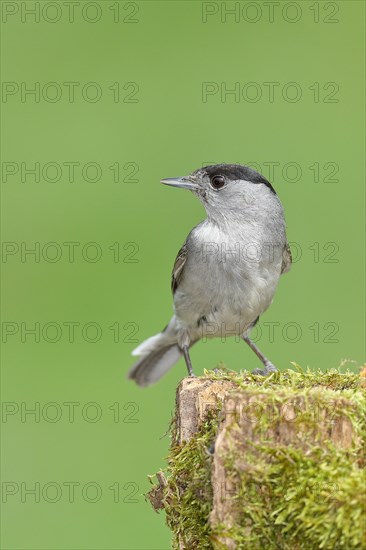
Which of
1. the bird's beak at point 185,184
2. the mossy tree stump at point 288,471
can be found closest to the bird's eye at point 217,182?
the bird's beak at point 185,184

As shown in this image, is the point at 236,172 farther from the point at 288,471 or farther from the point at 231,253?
→ the point at 288,471

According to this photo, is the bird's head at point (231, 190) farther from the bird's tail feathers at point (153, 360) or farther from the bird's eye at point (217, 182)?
the bird's tail feathers at point (153, 360)

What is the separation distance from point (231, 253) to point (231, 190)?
0.52 meters

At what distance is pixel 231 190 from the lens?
7605 millimetres

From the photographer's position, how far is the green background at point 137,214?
30.5 feet

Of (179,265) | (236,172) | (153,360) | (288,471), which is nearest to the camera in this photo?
(288,471)

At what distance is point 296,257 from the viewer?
36.4 ft

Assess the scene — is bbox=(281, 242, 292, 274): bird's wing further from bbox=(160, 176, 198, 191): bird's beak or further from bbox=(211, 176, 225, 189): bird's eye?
bbox=(160, 176, 198, 191): bird's beak

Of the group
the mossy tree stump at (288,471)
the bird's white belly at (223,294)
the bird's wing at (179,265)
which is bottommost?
the mossy tree stump at (288,471)

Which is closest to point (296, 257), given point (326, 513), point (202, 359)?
point (202, 359)

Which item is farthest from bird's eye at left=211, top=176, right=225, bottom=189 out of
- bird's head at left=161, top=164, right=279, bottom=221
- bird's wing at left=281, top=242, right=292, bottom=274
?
bird's wing at left=281, top=242, right=292, bottom=274

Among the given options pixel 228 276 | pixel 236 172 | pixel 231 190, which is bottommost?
pixel 228 276

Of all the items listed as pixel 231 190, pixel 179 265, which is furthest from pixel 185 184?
pixel 179 265

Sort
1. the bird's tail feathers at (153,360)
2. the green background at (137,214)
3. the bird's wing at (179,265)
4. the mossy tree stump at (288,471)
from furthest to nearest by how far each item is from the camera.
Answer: the green background at (137,214)
the bird's tail feathers at (153,360)
the bird's wing at (179,265)
the mossy tree stump at (288,471)
